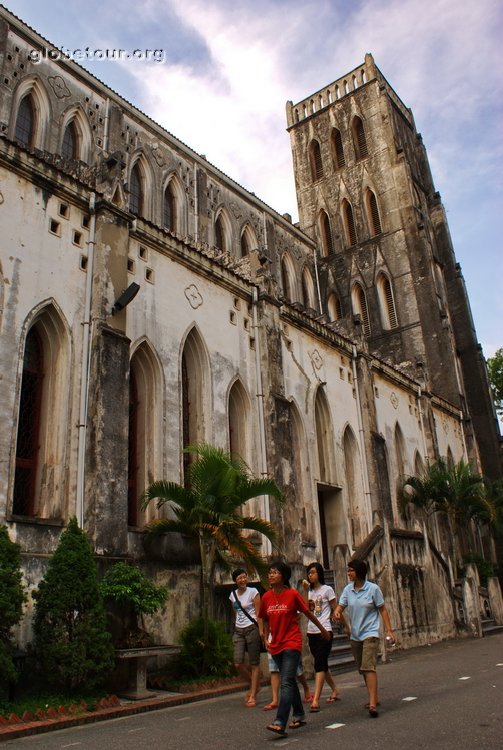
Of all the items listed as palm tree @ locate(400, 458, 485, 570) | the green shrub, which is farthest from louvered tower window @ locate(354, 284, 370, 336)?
the green shrub

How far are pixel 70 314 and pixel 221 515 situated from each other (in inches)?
176

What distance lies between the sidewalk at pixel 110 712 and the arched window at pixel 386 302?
23.3 m

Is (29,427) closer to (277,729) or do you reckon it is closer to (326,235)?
(277,729)

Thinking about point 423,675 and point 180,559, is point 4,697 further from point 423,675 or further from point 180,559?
point 423,675

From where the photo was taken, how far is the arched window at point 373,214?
33438 mm

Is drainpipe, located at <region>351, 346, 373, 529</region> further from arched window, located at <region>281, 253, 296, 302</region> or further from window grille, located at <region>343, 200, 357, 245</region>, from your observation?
window grille, located at <region>343, 200, 357, 245</region>

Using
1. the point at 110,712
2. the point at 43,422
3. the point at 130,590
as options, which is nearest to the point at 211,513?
the point at 130,590

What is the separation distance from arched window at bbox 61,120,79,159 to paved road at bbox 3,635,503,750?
16738mm

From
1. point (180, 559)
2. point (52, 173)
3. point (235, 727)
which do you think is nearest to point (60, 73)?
point (52, 173)

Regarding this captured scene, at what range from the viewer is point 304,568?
12.1 metres

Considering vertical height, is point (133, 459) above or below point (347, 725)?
above

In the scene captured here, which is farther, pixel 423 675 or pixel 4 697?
pixel 423 675

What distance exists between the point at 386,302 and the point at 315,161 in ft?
35.0

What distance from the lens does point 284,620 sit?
6.59m
